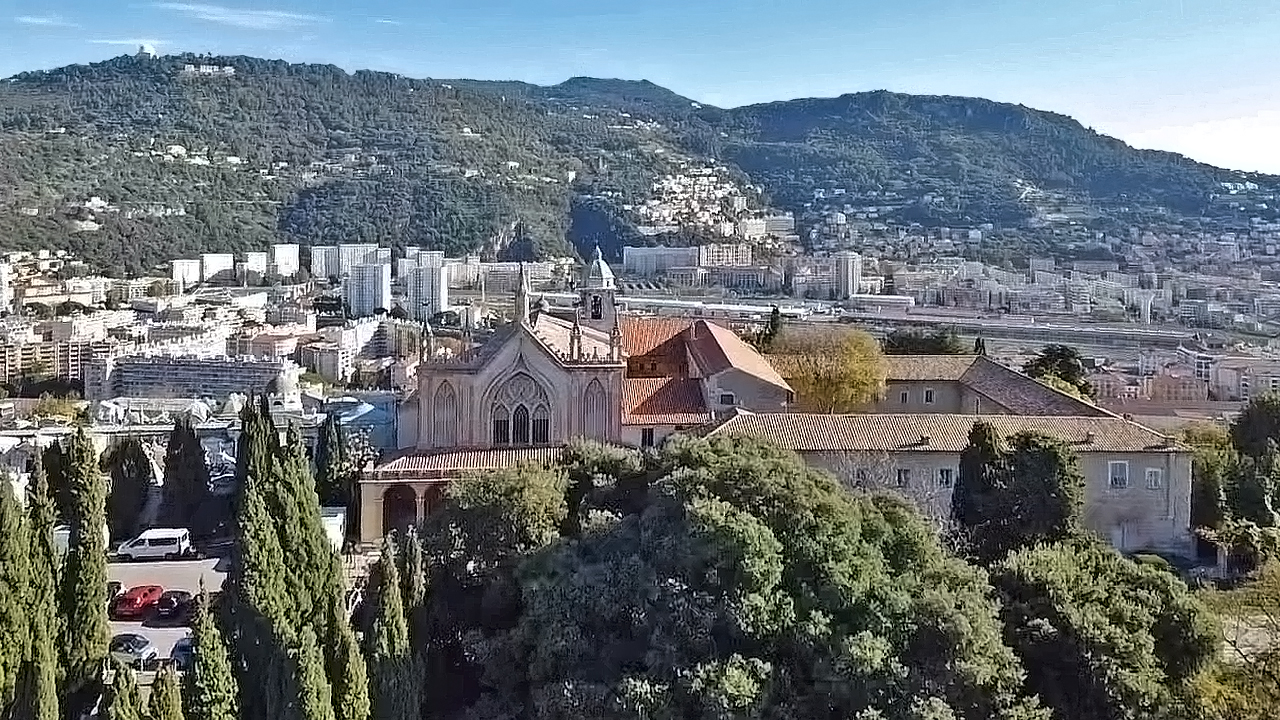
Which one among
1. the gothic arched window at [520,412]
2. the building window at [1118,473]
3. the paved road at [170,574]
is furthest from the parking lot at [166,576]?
the building window at [1118,473]

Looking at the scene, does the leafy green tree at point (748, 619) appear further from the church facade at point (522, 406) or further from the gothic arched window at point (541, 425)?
the gothic arched window at point (541, 425)

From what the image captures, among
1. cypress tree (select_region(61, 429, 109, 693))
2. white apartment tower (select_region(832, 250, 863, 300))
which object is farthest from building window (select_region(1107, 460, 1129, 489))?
white apartment tower (select_region(832, 250, 863, 300))

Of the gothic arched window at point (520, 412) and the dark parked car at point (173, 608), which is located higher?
the gothic arched window at point (520, 412)

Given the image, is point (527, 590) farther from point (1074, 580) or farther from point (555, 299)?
point (555, 299)

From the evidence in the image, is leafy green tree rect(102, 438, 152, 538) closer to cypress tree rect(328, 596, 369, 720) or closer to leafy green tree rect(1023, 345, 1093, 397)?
cypress tree rect(328, 596, 369, 720)

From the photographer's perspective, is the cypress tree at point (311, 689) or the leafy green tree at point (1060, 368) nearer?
the cypress tree at point (311, 689)

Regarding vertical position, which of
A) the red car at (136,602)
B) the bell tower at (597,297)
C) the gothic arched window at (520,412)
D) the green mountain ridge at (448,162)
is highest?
the green mountain ridge at (448,162)

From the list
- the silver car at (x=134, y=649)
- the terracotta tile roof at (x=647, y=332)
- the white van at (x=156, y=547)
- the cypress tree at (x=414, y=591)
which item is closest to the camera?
the cypress tree at (x=414, y=591)
